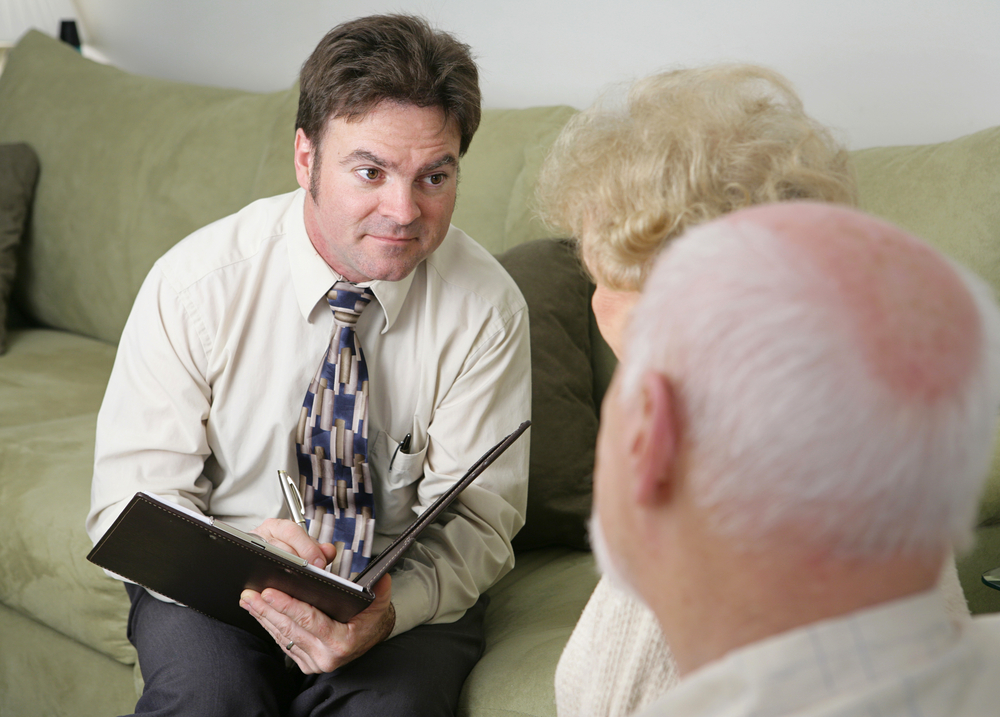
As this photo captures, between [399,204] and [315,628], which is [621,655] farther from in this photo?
[399,204]

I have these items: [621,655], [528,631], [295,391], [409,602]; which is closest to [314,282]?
[295,391]

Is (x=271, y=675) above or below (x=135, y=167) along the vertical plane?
below

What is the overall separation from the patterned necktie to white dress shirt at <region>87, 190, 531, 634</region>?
0.09 feet

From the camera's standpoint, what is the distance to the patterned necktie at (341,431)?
133 cm

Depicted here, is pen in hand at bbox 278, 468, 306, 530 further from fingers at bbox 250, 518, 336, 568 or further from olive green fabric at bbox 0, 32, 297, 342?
olive green fabric at bbox 0, 32, 297, 342

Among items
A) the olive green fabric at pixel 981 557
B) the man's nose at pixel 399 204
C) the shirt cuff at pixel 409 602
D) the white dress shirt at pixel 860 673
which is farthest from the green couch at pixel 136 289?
the white dress shirt at pixel 860 673

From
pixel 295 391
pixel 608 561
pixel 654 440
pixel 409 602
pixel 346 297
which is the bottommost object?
pixel 409 602

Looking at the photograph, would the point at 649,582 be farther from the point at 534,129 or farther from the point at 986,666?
the point at 534,129

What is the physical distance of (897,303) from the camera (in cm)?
45

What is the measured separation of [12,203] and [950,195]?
2.28 meters

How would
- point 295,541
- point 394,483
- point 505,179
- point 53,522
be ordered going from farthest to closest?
1. point 505,179
2. point 53,522
3. point 394,483
4. point 295,541

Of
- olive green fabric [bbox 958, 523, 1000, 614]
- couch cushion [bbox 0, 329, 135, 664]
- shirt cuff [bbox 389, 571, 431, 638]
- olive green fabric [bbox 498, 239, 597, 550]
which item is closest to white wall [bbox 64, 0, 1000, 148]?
olive green fabric [bbox 498, 239, 597, 550]

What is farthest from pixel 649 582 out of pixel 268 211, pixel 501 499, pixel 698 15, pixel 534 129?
pixel 698 15

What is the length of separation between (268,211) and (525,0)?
1101 mm
